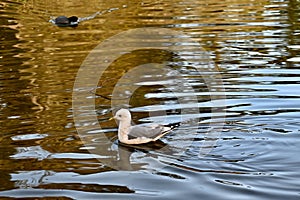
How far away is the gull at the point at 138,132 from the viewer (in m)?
8.74

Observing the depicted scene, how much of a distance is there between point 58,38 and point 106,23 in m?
3.93

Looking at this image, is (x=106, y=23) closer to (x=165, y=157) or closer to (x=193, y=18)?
(x=193, y=18)

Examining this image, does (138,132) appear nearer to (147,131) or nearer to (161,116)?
(147,131)

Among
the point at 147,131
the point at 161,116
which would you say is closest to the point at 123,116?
the point at 147,131

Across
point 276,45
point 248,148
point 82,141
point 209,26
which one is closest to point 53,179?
point 82,141

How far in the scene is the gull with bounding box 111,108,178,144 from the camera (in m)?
8.74

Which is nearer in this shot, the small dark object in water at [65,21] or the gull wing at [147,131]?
the gull wing at [147,131]

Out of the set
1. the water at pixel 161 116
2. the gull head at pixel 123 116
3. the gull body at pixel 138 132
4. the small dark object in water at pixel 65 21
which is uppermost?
the gull head at pixel 123 116

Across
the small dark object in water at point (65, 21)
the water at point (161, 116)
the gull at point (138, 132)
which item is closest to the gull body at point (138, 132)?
the gull at point (138, 132)

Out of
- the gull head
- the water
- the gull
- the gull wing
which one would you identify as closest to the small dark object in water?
the water

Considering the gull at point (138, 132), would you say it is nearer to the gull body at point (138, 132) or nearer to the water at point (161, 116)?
the gull body at point (138, 132)

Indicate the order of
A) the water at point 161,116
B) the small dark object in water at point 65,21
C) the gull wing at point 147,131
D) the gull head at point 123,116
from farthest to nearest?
the small dark object in water at point 65,21 < the gull head at point 123,116 < the gull wing at point 147,131 < the water at point 161,116

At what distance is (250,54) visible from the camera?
52.8ft

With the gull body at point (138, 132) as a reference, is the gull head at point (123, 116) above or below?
above
